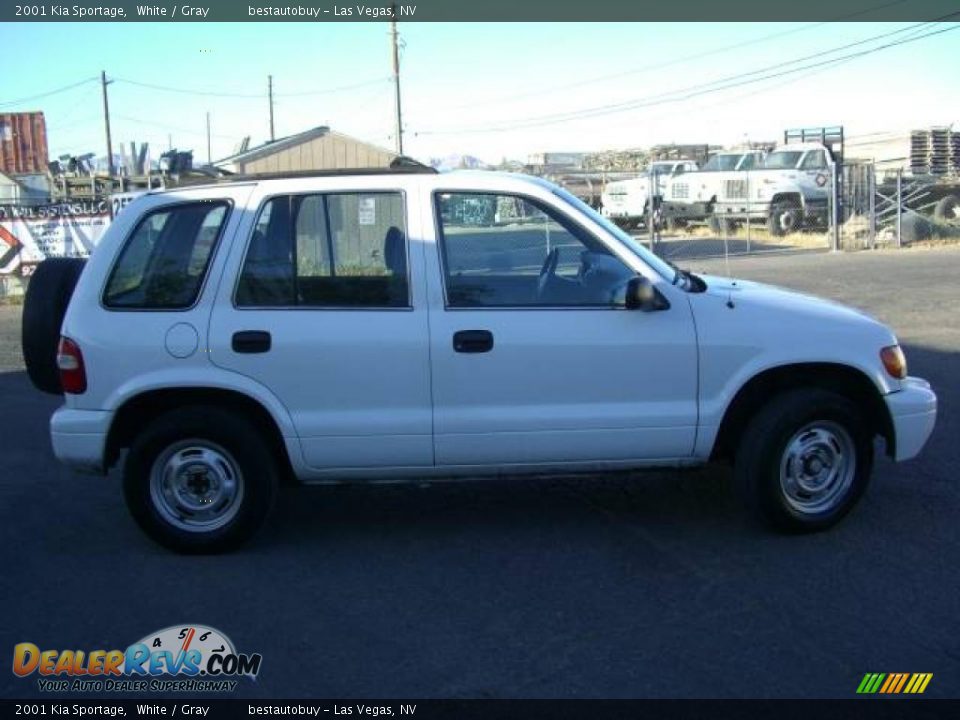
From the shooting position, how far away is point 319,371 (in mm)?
5062

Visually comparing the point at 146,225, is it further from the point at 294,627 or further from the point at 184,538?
the point at 294,627

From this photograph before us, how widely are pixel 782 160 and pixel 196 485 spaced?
79.8 ft

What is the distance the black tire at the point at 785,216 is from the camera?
26.8m

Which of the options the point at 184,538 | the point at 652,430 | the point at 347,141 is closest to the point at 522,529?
the point at 652,430

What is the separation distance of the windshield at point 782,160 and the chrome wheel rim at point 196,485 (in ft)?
77.8

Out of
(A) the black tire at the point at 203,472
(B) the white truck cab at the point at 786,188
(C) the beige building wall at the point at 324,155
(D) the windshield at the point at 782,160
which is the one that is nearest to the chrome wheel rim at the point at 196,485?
(A) the black tire at the point at 203,472

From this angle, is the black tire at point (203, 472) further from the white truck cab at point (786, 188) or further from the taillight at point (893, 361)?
the white truck cab at point (786, 188)

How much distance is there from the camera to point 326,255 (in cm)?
521

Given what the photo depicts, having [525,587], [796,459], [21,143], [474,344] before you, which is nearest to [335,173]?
[474,344]

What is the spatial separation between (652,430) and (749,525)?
33.6 inches

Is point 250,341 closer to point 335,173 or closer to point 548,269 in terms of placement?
point 335,173

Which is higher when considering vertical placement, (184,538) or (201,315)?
(201,315)
